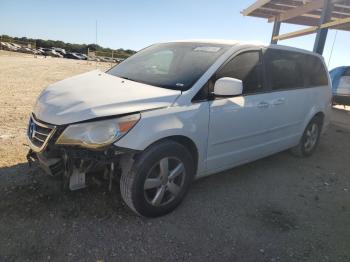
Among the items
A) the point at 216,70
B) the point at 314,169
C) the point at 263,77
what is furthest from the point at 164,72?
the point at 314,169

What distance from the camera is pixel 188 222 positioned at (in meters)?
3.31

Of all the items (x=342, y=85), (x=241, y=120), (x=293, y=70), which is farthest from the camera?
(x=342, y=85)

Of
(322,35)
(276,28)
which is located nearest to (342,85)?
(322,35)

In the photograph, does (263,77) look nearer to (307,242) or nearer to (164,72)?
(164,72)

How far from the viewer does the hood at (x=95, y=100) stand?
2.88 m

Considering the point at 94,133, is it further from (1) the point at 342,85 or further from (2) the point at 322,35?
(1) the point at 342,85

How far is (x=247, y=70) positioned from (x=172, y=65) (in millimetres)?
909

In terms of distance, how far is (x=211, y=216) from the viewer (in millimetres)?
3471

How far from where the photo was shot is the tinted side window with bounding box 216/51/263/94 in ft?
12.3

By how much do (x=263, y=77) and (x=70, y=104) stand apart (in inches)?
96.4

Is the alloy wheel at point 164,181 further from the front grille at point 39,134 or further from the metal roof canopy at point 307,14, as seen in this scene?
the metal roof canopy at point 307,14

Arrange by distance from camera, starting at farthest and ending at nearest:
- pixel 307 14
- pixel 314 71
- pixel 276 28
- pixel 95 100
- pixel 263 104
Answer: pixel 276 28 < pixel 307 14 < pixel 314 71 < pixel 263 104 < pixel 95 100

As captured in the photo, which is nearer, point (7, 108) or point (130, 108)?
point (130, 108)

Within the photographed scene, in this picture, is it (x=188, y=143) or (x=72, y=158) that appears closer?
(x=72, y=158)
